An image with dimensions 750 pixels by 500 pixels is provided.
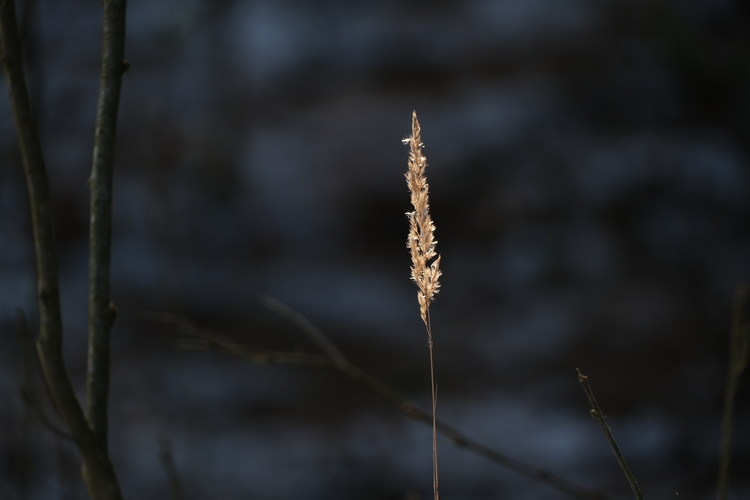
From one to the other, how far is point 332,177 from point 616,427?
1.65 meters

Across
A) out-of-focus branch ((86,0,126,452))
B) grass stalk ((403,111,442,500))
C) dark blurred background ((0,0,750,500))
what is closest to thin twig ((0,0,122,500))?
out-of-focus branch ((86,0,126,452))

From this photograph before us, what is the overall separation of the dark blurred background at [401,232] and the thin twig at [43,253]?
205cm

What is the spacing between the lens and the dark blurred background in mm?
2605

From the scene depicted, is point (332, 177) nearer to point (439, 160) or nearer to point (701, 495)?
point (439, 160)

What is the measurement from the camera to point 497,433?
268 cm

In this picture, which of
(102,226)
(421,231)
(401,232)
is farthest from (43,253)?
(401,232)

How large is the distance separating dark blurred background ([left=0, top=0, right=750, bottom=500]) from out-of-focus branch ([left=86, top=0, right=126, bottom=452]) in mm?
2023

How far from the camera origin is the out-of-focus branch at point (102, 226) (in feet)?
1.97

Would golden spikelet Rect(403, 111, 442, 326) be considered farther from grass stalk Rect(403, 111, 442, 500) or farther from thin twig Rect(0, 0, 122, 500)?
thin twig Rect(0, 0, 122, 500)

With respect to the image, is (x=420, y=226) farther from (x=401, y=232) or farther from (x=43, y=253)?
(x=401, y=232)

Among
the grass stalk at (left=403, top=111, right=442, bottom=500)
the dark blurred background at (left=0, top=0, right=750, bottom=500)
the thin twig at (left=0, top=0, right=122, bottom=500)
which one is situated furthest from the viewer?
the dark blurred background at (left=0, top=0, right=750, bottom=500)

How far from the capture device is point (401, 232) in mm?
2867

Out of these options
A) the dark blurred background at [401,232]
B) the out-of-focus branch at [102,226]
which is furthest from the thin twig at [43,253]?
the dark blurred background at [401,232]

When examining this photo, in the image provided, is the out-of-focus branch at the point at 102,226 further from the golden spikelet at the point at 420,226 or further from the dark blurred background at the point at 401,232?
the dark blurred background at the point at 401,232
